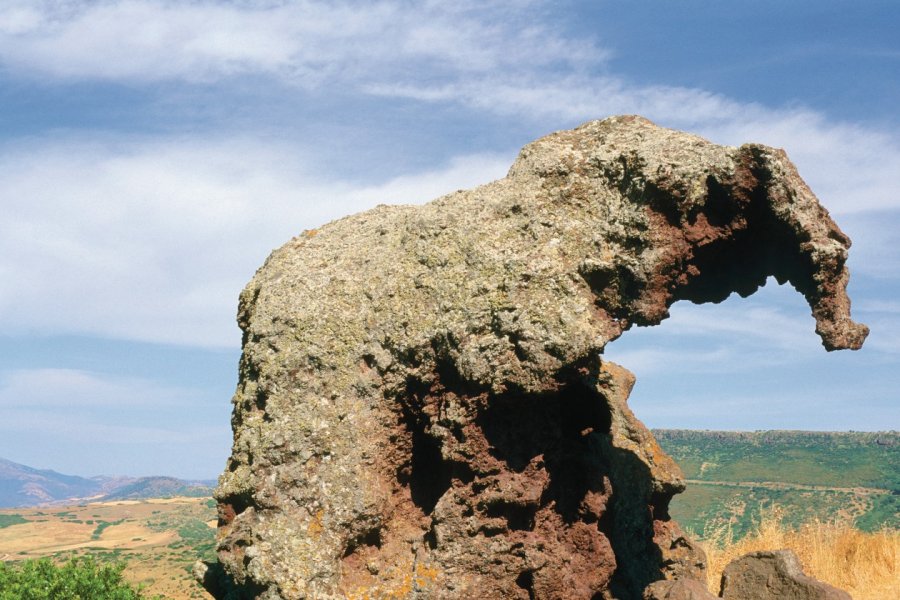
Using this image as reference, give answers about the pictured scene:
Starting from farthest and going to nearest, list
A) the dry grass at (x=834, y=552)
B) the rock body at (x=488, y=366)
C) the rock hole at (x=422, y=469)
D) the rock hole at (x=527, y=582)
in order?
the dry grass at (x=834, y=552)
the rock hole at (x=422, y=469)
the rock hole at (x=527, y=582)
the rock body at (x=488, y=366)

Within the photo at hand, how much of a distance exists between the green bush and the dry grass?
9697mm

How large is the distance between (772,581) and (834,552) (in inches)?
237

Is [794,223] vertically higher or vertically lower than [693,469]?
higher

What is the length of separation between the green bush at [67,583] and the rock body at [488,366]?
5298 millimetres

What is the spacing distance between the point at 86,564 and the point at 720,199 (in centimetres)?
1205

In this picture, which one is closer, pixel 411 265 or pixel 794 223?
pixel 794 223

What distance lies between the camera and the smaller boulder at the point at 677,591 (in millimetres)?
7070

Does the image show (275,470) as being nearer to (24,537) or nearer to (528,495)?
(528,495)

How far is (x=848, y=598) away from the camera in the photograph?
7.79 m

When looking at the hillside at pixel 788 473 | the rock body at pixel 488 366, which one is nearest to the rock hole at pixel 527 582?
the rock body at pixel 488 366

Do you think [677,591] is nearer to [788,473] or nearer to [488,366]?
[488,366]

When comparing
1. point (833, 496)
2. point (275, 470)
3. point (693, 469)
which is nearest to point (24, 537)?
point (693, 469)

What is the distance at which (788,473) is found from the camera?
2080 inches

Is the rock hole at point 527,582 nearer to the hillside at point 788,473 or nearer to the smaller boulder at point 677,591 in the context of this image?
the smaller boulder at point 677,591
